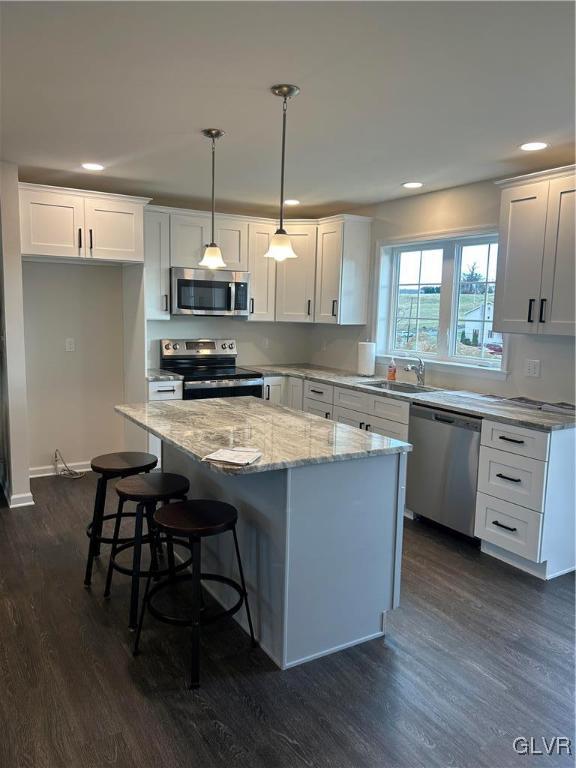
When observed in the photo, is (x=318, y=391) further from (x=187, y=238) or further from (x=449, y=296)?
(x=187, y=238)

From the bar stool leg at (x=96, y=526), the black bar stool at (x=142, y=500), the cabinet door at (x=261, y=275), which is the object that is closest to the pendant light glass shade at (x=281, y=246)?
the black bar stool at (x=142, y=500)

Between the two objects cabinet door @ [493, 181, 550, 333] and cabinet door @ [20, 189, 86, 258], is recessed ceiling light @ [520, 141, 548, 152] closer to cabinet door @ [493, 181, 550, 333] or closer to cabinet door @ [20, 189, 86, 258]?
cabinet door @ [493, 181, 550, 333]

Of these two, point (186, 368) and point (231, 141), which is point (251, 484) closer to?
point (231, 141)

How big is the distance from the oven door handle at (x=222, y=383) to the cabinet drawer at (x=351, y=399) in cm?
77

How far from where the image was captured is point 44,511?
3.97m

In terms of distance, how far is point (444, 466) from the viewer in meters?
3.63

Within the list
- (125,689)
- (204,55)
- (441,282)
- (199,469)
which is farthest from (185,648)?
(441,282)

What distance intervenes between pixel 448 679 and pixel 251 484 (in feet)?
3.74

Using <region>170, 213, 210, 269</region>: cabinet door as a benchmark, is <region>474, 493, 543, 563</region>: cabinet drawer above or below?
below

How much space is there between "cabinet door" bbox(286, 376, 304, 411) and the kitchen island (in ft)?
7.41

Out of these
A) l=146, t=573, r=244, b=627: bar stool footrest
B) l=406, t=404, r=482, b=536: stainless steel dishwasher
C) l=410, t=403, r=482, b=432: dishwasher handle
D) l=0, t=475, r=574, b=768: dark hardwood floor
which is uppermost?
l=410, t=403, r=482, b=432: dishwasher handle

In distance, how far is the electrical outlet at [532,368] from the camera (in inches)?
144

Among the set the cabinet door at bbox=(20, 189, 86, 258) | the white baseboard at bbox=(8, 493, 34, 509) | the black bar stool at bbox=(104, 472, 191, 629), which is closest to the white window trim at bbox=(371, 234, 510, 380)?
the black bar stool at bbox=(104, 472, 191, 629)

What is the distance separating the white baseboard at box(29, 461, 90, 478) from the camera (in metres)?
4.77
